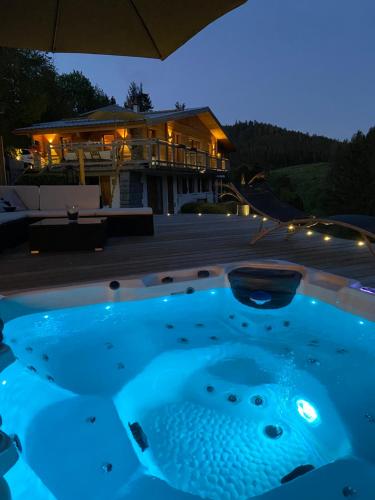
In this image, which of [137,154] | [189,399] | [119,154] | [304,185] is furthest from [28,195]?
[304,185]

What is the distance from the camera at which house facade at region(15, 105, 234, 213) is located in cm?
1437

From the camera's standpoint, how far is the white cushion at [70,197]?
23.1 ft

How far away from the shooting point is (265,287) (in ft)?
11.6

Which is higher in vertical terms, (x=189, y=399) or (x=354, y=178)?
(x=354, y=178)

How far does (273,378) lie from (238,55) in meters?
38.9

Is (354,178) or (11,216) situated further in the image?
(354,178)

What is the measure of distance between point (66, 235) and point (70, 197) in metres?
2.04

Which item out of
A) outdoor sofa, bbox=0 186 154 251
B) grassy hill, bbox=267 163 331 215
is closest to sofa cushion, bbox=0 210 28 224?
outdoor sofa, bbox=0 186 154 251

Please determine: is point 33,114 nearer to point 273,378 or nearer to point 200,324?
point 200,324

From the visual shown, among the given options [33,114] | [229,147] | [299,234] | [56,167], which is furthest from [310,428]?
[229,147]

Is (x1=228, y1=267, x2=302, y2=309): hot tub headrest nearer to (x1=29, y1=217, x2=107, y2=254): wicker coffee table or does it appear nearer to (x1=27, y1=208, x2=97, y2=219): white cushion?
(x1=29, y1=217, x2=107, y2=254): wicker coffee table

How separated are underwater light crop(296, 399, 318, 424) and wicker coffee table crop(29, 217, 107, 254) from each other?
144 inches

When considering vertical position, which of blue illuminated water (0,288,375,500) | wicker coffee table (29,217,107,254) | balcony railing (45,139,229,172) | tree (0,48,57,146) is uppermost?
tree (0,48,57,146)

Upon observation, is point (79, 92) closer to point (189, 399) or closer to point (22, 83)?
point (22, 83)
